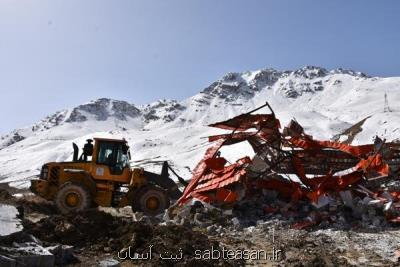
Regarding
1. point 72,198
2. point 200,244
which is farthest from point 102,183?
point 200,244

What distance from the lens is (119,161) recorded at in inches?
608

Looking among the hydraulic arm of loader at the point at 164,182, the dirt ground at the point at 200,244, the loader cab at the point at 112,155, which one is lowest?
the dirt ground at the point at 200,244

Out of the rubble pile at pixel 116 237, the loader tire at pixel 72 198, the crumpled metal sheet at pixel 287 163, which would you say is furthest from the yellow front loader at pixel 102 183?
the rubble pile at pixel 116 237

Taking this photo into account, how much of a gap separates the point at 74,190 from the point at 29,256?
8533 mm

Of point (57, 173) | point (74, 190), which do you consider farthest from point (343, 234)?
point (57, 173)

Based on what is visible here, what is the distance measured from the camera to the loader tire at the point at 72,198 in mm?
14594

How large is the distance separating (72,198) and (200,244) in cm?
703

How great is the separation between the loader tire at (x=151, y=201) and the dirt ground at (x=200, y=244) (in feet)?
13.1

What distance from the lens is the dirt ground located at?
8.05m

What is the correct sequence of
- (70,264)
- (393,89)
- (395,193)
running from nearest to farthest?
(70,264) → (395,193) → (393,89)

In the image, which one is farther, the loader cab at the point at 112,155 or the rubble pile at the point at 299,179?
the loader cab at the point at 112,155

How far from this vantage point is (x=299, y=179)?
1445 centimetres

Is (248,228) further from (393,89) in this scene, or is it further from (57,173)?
(393,89)

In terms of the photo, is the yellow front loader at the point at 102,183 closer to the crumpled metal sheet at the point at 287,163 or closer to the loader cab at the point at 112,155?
the loader cab at the point at 112,155
